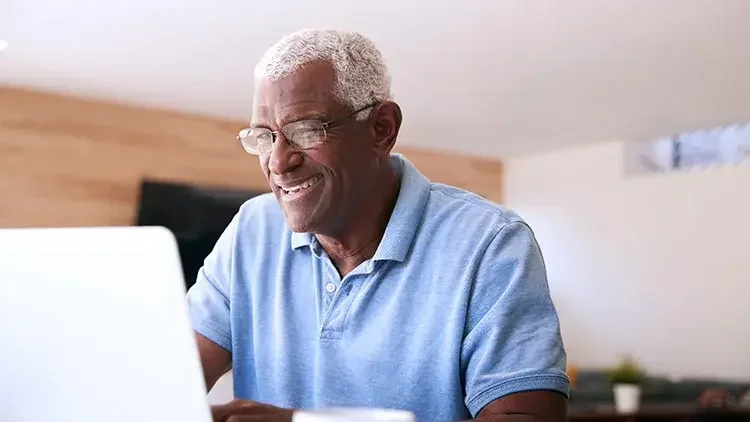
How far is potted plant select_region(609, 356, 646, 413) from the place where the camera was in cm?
486

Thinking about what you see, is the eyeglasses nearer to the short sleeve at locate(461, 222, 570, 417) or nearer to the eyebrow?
the eyebrow

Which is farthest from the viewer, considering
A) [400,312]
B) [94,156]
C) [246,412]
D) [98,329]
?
[94,156]

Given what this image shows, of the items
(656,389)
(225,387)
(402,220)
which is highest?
(402,220)

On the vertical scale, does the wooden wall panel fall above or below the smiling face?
below

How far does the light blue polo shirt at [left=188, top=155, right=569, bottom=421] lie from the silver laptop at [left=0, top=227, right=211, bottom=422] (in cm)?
48

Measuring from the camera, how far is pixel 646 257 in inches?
261

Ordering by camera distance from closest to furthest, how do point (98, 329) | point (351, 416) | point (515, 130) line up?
point (351, 416) → point (98, 329) → point (515, 130)

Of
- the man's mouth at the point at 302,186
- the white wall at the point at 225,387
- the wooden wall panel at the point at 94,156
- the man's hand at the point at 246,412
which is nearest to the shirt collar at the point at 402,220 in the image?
the man's mouth at the point at 302,186

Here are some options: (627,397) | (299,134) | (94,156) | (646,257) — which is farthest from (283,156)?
(646,257)

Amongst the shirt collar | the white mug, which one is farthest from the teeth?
the white mug

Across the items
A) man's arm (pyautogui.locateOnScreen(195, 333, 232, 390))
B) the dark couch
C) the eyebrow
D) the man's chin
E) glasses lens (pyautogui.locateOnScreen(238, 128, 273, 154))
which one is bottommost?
the dark couch

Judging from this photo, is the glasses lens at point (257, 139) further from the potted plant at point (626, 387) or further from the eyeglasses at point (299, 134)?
the potted plant at point (626, 387)

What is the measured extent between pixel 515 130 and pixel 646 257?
1.44 meters

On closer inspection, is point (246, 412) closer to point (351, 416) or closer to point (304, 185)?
point (351, 416)
